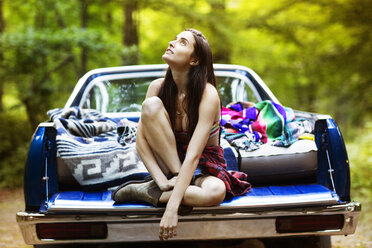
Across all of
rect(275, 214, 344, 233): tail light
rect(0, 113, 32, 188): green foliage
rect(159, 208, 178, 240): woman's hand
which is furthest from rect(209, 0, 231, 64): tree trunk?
rect(159, 208, 178, 240): woman's hand

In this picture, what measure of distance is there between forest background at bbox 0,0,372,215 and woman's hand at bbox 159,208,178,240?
12.0 ft

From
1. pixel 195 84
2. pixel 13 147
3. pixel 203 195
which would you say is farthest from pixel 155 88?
pixel 13 147

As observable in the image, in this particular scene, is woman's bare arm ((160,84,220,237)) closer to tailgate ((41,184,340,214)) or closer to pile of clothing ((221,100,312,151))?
tailgate ((41,184,340,214))

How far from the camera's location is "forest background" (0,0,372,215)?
7305mm

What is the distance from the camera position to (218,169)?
96.9 inches

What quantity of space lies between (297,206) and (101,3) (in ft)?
24.7

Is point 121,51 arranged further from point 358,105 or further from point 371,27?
point 358,105

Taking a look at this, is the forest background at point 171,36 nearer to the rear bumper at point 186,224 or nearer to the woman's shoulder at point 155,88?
the rear bumper at point 186,224

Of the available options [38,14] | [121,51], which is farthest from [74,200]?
[38,14]

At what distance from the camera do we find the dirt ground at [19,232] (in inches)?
149

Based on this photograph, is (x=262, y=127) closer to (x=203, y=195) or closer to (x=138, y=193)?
(x=203, y=195)

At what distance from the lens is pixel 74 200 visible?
7.68 ft

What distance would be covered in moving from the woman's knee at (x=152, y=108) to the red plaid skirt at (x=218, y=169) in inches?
9.4

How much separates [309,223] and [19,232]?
3369 millimetres
